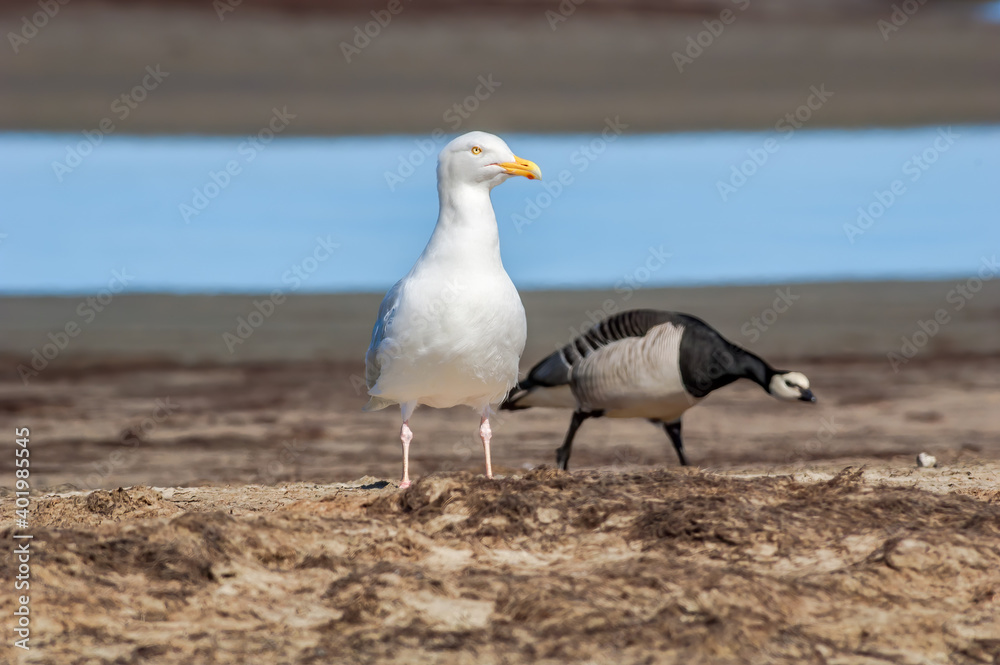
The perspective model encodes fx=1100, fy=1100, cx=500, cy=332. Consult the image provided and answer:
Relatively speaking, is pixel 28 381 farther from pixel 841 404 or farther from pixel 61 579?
pixel 61 579

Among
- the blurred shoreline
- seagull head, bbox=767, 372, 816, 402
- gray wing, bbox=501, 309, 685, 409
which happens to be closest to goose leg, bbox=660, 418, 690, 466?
seagull head, bbox=767, 372, 816, 402

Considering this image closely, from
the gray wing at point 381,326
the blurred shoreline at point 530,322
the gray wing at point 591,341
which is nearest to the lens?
the gray wing at point 381,326

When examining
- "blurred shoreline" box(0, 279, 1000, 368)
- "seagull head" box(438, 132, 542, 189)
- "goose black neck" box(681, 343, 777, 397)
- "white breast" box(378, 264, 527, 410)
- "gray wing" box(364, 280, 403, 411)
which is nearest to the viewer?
"white breast" box(378, 264, 527, 410)

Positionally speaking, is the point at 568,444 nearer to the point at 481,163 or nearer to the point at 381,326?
the point at 381,326

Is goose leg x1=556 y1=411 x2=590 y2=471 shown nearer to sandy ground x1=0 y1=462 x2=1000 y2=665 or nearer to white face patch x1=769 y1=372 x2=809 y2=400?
white face patch x1=769 y1=372 x2=809 y2=400

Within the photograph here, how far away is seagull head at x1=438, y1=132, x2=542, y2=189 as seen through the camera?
7.36m

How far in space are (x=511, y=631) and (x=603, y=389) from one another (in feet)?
20.1

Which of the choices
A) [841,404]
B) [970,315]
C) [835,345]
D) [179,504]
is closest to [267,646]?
[179,504]

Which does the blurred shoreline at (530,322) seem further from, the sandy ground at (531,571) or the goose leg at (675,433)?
the sandy ground at (531,571)

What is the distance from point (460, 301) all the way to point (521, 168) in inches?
40.7

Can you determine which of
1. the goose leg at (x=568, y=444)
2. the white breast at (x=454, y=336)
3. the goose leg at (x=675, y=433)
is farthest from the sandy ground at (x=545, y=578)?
the goose leg at (x=675, y=433)

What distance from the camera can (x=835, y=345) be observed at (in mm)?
22406

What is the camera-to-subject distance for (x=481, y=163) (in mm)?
7352

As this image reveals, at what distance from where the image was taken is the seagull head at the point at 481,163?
736cm
